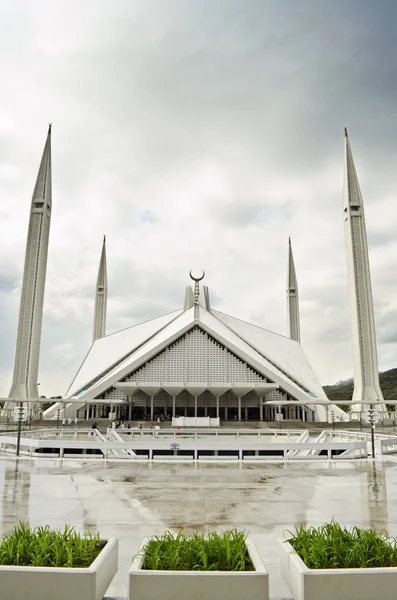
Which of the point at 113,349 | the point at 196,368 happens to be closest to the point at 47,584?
the point at 196,368

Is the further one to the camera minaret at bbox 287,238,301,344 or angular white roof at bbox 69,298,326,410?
minaret at bbox 287,238,301,344

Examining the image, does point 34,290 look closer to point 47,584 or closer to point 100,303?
point 100,303

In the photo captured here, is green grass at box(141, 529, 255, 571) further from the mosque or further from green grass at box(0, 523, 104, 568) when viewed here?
the mosque

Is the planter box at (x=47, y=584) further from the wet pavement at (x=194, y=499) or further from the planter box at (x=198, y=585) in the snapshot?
the wet pavement at (x=194, y=499)

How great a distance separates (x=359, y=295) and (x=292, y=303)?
2104 centimetres

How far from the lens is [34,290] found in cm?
3619

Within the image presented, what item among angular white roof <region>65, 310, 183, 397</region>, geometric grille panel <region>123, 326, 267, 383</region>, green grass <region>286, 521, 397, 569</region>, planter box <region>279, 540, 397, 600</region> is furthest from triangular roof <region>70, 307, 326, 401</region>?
planter box <region>279, 540, 397, 600</region>

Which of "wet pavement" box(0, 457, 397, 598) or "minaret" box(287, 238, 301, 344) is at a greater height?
"minaret" box(287, 238, 301, 344)

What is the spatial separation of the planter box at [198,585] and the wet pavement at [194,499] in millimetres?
830

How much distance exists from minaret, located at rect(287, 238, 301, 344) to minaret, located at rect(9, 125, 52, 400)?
30.5 metres

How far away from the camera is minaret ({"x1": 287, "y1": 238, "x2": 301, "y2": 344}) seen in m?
56.4

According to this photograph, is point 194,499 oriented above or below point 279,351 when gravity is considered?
below

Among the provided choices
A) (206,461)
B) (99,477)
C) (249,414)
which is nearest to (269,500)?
(99,477)

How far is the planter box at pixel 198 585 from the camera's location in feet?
8.41
